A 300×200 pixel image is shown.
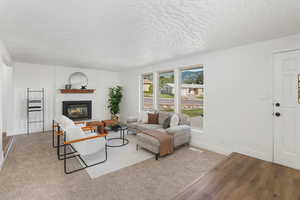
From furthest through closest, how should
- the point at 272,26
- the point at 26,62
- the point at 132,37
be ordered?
1. the point at 26,62
2. the point at 132,37
3. the point at 272,26

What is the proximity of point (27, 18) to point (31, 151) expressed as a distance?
2990 mm

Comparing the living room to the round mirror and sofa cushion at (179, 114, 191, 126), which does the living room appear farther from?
the round mirror

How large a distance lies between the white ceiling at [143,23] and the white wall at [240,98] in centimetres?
30

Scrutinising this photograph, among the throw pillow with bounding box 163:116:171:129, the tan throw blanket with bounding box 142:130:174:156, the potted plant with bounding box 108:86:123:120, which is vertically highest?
the potted plant with bounding box 108:86:123:120

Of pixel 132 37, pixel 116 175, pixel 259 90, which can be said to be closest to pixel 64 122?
pixel 116 175

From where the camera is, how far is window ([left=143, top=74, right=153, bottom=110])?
5575mm

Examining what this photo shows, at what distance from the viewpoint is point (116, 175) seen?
2.46 m

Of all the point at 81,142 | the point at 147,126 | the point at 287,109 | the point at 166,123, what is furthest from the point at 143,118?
the point at 287,109

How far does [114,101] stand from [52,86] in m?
2.40

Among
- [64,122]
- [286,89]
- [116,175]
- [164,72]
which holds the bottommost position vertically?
[116,175]

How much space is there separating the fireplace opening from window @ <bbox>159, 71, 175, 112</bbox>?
10.3 feet

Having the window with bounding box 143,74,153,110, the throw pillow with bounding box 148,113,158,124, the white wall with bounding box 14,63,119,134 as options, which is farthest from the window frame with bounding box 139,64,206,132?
the white wall with bounding box 14,63,119,134

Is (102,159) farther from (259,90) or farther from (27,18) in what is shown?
(259,90)

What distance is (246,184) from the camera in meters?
1.32
